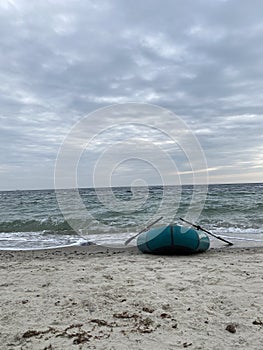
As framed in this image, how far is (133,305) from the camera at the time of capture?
379cm

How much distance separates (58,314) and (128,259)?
11.1ft

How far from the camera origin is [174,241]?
24.3 ft

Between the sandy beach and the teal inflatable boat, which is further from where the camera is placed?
the teal inflatable boat

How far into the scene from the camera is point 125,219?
1678 centimetres

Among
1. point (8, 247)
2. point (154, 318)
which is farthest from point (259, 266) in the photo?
point (8, 247)

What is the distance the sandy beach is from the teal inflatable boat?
1190 mm

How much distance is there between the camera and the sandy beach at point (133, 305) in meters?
2.95

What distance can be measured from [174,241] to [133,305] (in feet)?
12.3

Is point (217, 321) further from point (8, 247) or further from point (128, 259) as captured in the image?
point (8, 247)

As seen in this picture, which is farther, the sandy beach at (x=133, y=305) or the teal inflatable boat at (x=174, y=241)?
the teal inflatable boat at (x=174, y=241)

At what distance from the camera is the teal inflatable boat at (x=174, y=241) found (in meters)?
7.45

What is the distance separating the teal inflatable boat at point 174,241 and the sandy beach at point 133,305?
1.19 metres

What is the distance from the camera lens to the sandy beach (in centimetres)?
295

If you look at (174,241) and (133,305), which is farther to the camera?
(174,241)
